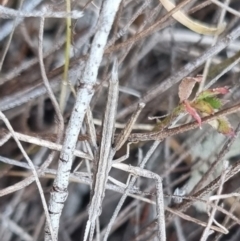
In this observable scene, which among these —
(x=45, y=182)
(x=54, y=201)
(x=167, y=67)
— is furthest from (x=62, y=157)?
(x=167, y=67)

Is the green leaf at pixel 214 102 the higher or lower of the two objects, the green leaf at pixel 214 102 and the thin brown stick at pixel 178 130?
the higher

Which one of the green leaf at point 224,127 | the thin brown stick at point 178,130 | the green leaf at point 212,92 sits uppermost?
the green leaf at point 212,92

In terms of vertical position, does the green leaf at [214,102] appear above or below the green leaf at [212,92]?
below

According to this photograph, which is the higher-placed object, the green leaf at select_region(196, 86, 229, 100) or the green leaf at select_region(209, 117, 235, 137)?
the green leaf at select_region(196, 86, 229, 100)

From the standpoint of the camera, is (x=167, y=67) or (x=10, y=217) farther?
(x=167, y=67)

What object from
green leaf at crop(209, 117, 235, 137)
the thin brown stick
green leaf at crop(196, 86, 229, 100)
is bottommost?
the thin brown stick

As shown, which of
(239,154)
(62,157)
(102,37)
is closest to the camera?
(102,37)

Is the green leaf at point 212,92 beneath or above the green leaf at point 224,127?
above

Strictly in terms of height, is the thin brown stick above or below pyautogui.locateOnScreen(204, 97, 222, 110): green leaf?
below

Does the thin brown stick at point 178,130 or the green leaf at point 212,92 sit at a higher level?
the green leaf at point 212,92

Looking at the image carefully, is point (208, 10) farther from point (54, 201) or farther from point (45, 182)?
point (54, 201)

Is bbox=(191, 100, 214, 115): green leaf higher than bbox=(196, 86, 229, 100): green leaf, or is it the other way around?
bbox=(196, 86, 229, 100): green leaf
